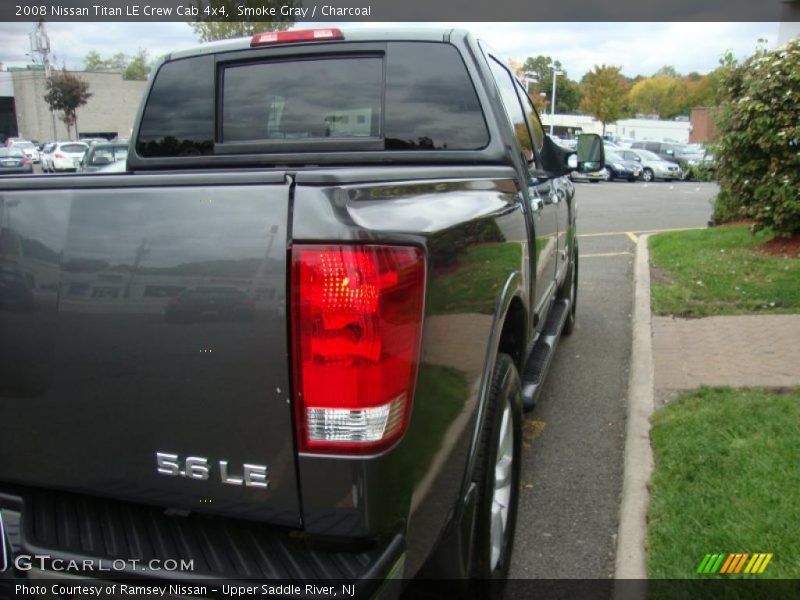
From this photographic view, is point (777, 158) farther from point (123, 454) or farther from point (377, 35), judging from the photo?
point (123, 454)

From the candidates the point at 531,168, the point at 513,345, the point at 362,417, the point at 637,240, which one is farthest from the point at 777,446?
the point at 637,240

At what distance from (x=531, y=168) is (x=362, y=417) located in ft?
8.44

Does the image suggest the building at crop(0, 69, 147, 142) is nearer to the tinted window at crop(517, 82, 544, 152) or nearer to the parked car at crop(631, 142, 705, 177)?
the parked car at crop(631, 142, 705, 177)

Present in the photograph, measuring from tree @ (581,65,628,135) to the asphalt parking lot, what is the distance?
55.3 m

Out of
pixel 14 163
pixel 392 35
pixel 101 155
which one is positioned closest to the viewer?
pixel 392 35

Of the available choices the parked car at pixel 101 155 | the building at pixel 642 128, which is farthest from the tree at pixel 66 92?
the building at pixel 642 128

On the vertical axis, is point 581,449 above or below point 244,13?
below

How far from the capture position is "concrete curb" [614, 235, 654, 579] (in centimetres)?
313

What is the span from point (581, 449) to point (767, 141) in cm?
621

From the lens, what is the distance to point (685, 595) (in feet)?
9.04

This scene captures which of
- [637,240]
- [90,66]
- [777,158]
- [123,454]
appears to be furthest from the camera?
[90,66]

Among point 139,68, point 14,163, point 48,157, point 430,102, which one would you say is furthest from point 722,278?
point 139,68

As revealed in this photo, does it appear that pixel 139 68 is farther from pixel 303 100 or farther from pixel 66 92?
pixel 303 100

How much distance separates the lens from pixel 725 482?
3.50 meters
